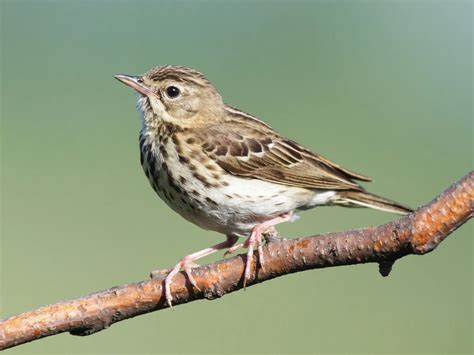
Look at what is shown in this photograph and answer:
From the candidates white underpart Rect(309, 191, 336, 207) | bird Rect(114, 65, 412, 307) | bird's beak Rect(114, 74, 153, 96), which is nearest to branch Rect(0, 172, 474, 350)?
bird Rect(114, 65, 412, 307)

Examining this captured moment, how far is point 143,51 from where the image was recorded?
1655cm

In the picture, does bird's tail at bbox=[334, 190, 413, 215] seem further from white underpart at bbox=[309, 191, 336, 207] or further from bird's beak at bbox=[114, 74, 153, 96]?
bird's beak at bbox=[114, 74, 153, 96]

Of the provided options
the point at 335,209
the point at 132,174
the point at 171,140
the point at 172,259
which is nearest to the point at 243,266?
the point at 171,140

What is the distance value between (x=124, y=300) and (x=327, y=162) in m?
2.39

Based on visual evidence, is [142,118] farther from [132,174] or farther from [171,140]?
[132,174]

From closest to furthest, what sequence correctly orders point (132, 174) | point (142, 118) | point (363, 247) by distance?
point (363, 247)
point (142, 118)
point (132, 174)

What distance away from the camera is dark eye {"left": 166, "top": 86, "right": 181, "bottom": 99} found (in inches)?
243

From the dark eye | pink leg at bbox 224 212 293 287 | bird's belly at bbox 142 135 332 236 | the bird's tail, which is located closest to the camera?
pink leg at bbox 224 212 293 287

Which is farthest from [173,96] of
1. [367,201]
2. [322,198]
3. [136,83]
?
[367,201]

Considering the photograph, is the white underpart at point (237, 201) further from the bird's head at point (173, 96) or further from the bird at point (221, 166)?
the bird's head at point (173, 96)

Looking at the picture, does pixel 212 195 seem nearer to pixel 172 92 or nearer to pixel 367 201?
pixel 172 92

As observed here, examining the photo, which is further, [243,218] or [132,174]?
[132,174]

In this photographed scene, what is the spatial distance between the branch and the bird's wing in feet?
4.84

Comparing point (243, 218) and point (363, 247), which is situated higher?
point (243, 218)
